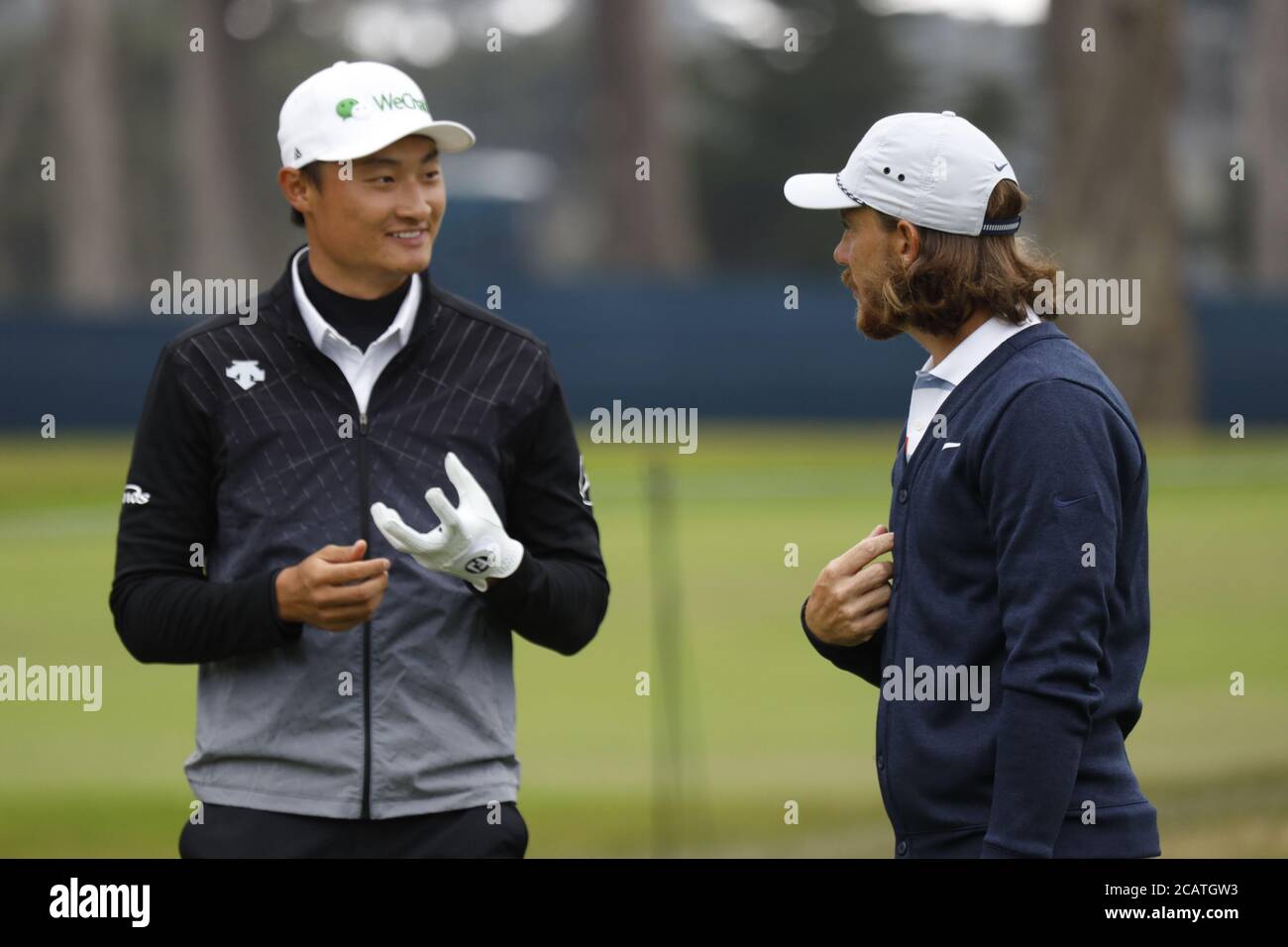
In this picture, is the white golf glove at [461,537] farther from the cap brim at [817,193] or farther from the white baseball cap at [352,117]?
the cap brim at [817,193]

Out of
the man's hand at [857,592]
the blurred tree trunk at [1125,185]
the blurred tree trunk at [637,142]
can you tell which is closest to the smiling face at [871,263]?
the man's hand at [857,592]

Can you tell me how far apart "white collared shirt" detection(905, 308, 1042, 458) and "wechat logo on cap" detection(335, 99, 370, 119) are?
4.04 ft

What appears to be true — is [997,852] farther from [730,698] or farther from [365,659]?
[730,698]

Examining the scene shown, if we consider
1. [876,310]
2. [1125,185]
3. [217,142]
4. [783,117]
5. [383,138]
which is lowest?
[876,310]

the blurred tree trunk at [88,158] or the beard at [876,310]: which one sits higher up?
the blurred tree trunk at [88,158]

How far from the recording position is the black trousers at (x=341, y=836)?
12.3ft

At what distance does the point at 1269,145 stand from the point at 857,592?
120 feet

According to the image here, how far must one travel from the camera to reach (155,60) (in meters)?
50.6

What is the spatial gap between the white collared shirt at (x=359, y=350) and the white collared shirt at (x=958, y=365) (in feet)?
3.47

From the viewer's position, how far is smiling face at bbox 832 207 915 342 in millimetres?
3482

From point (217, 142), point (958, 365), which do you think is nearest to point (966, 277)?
point (958, 365)

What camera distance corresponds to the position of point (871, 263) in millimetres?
3525
